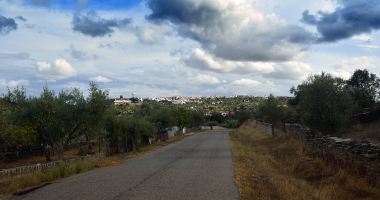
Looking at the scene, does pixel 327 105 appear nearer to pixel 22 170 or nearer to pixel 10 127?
pixel 22 170

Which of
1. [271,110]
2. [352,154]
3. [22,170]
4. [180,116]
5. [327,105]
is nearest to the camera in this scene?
[352,154]

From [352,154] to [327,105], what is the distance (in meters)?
8.39

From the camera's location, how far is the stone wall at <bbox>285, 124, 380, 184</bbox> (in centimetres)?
855

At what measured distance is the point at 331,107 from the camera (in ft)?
56.4

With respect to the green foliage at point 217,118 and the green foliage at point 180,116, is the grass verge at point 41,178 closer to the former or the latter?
the green foliage at point 180,116

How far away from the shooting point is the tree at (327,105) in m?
16.9

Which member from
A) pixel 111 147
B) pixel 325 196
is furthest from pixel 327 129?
pixel 111 147

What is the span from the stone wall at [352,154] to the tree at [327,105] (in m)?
4.09

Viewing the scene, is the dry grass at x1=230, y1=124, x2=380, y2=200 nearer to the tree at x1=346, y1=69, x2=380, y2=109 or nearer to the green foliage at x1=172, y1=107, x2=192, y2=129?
the tree at x1=346, y1=69, x2=380, y2=109

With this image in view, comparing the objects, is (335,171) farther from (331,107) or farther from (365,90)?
(365,90)

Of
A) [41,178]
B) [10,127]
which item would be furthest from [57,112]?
[41,178]

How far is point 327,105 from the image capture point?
1728 centimetres

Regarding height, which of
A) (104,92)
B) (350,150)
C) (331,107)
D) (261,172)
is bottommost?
(261,172)

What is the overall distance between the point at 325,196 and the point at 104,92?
1298 centimetres
